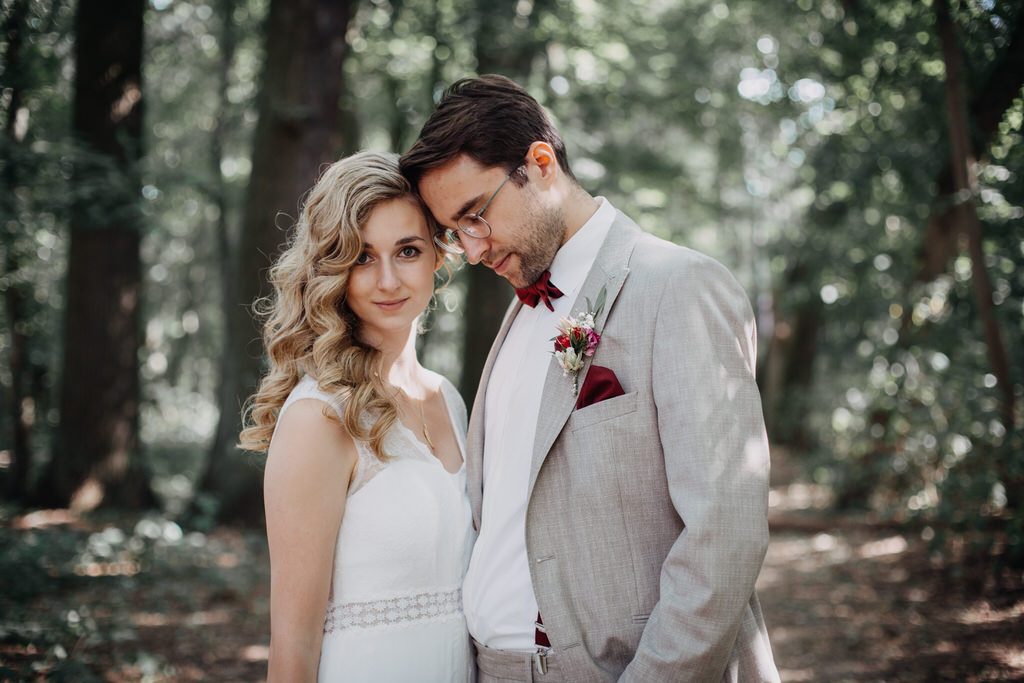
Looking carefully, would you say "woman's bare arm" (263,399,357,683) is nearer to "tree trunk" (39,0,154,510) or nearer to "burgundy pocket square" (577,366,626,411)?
"burgundy pocket square" (577,366,626,411)

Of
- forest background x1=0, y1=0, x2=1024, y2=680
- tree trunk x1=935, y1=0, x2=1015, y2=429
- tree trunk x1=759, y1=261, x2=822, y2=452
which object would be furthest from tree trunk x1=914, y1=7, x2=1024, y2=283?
tree trunk x1=759, y1=261, x2=822, y2=452

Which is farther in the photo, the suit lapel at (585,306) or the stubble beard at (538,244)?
the stubble beard at (538,244)

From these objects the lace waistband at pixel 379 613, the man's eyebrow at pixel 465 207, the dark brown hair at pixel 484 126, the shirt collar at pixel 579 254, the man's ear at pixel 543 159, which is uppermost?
the dark brown hair at pixel 484 126

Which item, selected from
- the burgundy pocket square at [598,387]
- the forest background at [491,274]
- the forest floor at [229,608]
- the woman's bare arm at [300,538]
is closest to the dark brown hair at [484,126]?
the burgundy pocket square at [598,387]

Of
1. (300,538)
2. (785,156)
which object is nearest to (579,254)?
(300,538)

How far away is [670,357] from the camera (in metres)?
2.24

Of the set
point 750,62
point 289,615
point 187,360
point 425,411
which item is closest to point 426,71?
point 750,62

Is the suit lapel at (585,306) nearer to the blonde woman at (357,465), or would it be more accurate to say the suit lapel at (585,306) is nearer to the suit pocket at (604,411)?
the suit pocket at (604,411)

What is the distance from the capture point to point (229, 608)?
6.96m

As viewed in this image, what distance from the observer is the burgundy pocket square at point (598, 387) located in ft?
7.80

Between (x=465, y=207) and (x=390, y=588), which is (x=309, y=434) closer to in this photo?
(x=390, y=588)

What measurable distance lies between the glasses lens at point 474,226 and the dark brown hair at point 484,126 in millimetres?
187

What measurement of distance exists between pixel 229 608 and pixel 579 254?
562cm

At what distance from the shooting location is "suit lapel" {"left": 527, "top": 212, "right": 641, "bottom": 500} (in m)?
2.44
